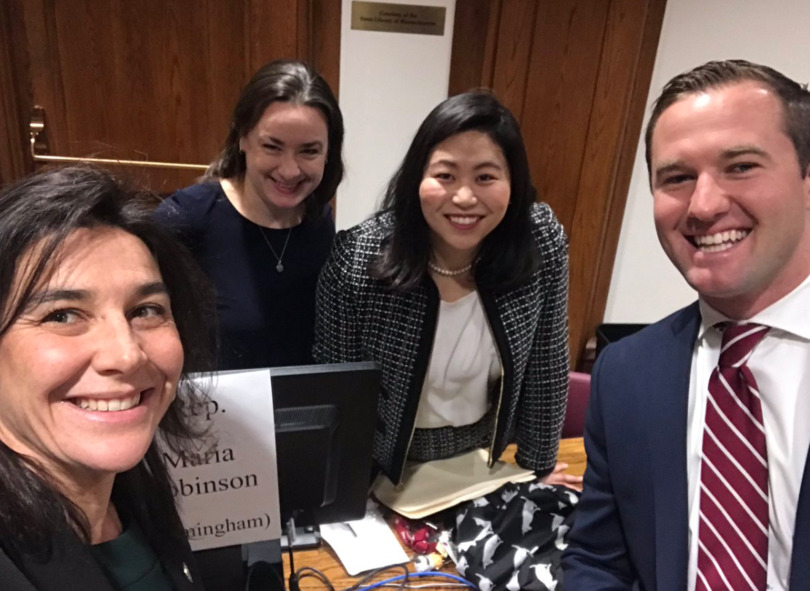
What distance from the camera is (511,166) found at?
1469mm

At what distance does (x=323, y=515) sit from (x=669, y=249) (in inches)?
29.3

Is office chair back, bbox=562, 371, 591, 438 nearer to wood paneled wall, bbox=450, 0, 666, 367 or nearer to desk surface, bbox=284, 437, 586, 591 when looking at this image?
desk surface, bbox=284, 437, 586, 591

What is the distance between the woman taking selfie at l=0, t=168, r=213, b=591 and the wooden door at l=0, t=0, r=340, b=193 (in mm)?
1695

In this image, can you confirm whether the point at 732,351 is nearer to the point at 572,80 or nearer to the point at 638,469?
the point at 638,469

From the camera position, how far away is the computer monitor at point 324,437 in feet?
3.22

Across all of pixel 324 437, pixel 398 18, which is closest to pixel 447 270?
pixel 324 437

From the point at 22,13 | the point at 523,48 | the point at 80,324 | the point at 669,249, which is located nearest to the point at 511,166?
the point at 669,249

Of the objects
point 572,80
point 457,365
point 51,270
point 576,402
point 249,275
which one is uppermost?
point 572,80

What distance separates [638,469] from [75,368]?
914 mm

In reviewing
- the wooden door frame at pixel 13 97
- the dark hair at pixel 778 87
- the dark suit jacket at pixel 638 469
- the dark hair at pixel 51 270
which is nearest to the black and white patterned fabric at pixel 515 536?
the dark suit jacket at pixel 638 469

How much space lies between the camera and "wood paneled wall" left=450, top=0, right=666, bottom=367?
2.53 m

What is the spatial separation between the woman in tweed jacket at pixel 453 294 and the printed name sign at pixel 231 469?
452mm

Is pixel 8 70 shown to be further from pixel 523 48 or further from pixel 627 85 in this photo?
pixel 627 85

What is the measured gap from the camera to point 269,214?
1.74 m
